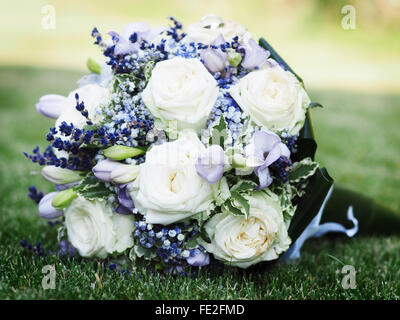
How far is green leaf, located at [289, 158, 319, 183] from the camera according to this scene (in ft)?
6.08

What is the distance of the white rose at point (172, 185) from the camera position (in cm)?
162

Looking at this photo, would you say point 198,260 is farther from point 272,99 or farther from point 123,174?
point 272,99

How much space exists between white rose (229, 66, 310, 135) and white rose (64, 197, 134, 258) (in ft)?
2.18

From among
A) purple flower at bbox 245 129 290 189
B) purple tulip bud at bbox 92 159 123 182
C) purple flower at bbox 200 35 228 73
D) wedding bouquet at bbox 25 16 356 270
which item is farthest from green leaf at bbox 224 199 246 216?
purple flower at bbox 200 35 228 73

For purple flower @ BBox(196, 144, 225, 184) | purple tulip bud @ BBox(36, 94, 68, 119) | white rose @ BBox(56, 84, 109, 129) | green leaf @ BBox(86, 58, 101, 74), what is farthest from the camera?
green leaf @ BBox(86, 58, 101, 74)

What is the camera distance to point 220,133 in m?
1.75

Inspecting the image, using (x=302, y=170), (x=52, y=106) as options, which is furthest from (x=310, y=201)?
(x=52, y=106)

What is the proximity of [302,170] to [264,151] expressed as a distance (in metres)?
0.23

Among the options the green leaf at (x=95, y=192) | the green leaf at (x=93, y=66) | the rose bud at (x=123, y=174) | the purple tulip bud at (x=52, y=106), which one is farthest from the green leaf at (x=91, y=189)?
the green leaf at (x=93, y=66)

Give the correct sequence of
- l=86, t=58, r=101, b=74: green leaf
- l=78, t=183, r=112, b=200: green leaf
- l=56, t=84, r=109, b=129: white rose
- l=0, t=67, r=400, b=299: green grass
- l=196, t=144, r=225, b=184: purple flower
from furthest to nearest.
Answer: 1. l=86, t=58, r=101, b=74: green leaf
2. l=56, t=84, r=109, b=129: white rose
3. l=78, t=183, r=112, b=200: green leaf
4. l=0, t=67, r=400, b=299: green grass
5. l=196, t=144, r=225, b=184: purple flower

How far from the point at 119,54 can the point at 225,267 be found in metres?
1.02

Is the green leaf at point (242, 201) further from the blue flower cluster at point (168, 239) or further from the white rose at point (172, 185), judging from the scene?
the blue flower cluster at point (168, 239)

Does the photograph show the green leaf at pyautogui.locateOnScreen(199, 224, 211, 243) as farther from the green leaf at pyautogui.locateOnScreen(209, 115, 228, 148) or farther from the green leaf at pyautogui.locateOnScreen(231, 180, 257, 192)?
the green leaf at pyautogui.locateOnScreen(209, 115, 228, 148)

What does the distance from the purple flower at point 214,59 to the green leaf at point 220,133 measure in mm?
268
